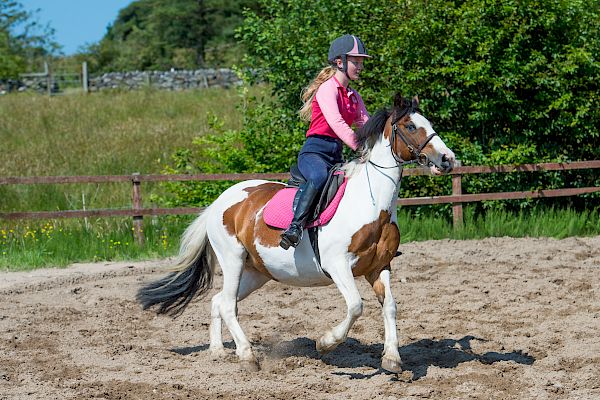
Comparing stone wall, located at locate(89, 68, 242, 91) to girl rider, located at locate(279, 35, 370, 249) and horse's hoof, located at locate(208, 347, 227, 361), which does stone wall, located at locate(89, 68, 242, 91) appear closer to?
horse's hoof, located at locate(208, 347, 227, 361)

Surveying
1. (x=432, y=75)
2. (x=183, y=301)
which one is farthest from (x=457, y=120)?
(x=183, y=301)

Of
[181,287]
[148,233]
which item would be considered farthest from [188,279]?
[148,233]

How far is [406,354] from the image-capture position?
22.5ft

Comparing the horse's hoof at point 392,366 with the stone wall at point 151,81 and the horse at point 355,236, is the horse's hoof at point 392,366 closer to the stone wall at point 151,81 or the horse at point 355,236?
the horse at point 355,236

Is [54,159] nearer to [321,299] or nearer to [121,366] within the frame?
[321,299]

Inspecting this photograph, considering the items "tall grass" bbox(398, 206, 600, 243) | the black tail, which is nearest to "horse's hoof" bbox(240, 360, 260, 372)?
the black tail

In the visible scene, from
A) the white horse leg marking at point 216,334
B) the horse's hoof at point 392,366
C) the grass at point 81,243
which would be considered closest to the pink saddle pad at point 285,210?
the white horse leg marking at point 216,334

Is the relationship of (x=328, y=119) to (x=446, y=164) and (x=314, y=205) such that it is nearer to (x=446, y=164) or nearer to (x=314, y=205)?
(x=314, y=205)

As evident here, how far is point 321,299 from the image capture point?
9.17 meters

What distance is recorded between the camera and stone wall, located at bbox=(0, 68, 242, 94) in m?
33.8

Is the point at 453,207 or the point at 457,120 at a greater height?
the point at 457,120

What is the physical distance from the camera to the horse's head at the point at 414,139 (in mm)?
5770

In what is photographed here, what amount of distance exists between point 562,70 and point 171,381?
966 centimetres

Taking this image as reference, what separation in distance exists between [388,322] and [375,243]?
0.59 metres
